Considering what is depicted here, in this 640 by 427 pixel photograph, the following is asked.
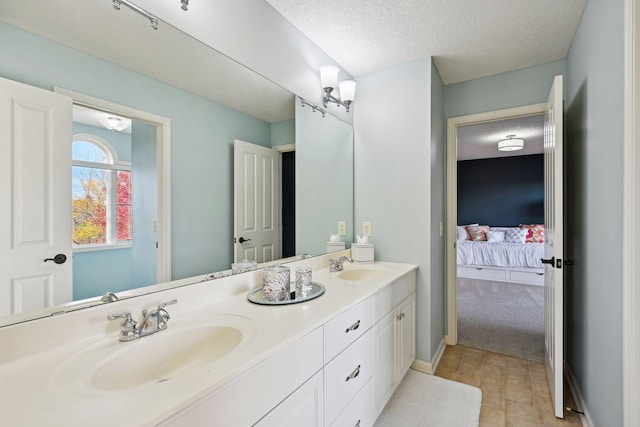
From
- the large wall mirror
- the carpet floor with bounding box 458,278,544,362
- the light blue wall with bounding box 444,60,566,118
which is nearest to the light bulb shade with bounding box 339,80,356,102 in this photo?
the large wall mirror

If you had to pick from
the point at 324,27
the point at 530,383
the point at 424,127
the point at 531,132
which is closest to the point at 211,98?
the point at 324,27

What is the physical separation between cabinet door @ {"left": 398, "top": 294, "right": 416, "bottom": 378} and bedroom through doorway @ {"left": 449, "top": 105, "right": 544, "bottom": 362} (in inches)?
31.1

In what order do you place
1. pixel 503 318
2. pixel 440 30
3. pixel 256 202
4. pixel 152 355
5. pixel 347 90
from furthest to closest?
pixel 503 318 < pixel 347 90 < pixel 440 30 < pixel 256 202 < pixel 152 355

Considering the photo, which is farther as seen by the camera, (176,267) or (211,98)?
(211,98)

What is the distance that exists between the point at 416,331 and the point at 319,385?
148 centimetres

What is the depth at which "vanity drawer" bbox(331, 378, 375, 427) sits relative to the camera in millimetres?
1377

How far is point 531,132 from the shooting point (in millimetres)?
4793

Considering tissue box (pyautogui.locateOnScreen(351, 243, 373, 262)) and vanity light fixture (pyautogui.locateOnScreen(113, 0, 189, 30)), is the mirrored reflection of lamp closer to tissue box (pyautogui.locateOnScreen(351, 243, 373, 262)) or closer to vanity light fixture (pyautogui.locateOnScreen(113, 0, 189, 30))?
vanity light fixture (pyautogui.locateOnScreen(113, 0, 189, 30))

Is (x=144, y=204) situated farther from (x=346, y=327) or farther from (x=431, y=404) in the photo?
(x=431, y=404)

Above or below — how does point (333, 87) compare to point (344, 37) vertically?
below

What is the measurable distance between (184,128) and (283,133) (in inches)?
26.2

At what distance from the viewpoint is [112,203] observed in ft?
3.52

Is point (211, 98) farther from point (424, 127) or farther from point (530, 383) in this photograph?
point (530, 383)

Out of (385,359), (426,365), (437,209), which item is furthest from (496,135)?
(385,359)
